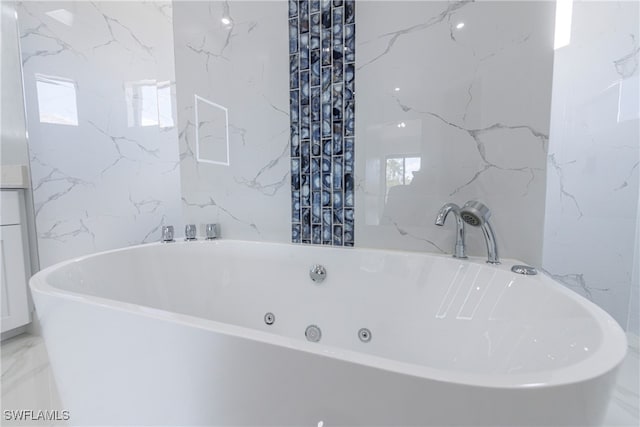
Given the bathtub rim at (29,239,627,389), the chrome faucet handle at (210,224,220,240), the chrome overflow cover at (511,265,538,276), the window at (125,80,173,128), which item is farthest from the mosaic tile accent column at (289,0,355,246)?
the window at (125,80,173,128)

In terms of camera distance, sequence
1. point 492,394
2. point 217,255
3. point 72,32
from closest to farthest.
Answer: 1. point 492,394
2. point 217,255
3. point 72,32

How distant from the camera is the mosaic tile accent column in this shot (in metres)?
1.23

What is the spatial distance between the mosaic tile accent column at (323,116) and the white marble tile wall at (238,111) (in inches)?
2.5

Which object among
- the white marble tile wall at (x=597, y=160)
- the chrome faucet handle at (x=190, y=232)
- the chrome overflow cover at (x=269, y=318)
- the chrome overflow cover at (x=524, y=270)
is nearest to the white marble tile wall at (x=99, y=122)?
the chrome faucet handle at (x=190, y=232)

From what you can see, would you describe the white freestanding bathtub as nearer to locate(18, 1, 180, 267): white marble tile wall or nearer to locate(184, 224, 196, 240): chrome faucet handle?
locate(184, 224, 196, 240): chrome faucet handle

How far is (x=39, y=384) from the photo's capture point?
1.22 metres

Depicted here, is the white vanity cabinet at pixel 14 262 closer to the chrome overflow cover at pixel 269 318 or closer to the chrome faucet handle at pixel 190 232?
the chrome faucet handle at pixel 190 232

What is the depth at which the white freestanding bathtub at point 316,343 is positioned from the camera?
1.33 ft

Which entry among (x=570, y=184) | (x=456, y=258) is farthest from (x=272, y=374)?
(x=570, y=184)

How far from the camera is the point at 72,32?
5.59ft

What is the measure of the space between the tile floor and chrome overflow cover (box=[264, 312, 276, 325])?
75 centimetres

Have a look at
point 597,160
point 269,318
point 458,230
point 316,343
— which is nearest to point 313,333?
point 269,318

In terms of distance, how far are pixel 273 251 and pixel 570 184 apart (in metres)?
1.41

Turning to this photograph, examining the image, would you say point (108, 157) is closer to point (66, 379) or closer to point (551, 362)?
point (66, 379)
